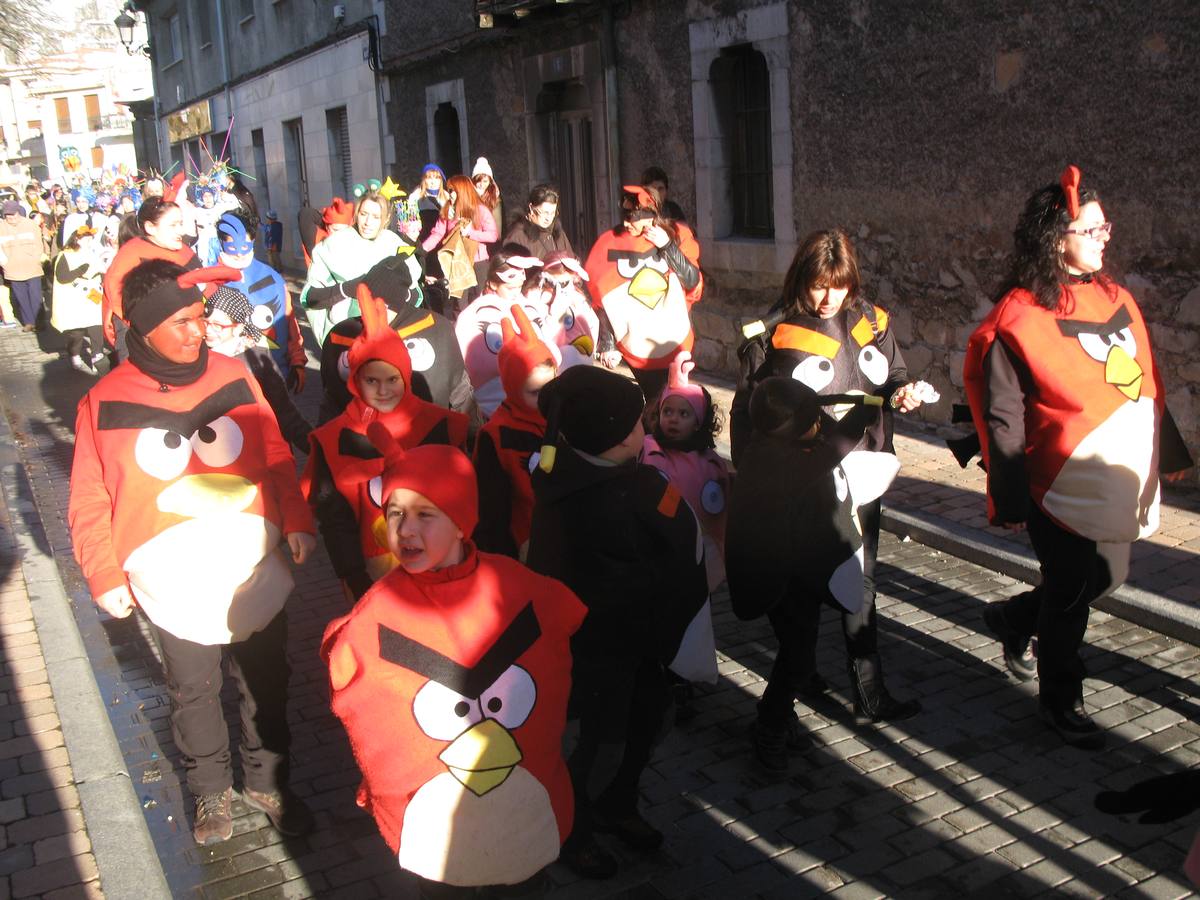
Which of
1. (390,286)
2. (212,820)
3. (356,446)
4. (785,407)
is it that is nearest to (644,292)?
(390,286)

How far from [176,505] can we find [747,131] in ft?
27.1

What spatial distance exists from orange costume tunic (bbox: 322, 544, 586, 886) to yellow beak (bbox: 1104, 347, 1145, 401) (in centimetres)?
217

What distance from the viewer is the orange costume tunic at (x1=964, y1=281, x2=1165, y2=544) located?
3990 mm

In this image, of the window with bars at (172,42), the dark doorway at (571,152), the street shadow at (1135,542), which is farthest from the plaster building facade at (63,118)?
the street shadow at (1135,542)

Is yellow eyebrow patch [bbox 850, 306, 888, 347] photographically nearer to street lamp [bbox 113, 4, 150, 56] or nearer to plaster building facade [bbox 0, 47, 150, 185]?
street lamp [bbox 113, 4, 150, 56]

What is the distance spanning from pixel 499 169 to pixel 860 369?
38.6ft

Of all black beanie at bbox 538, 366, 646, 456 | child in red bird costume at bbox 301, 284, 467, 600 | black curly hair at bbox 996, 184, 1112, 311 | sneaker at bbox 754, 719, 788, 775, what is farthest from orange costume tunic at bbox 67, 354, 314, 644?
black curly hair at bbox 996, 184, 1112, 311

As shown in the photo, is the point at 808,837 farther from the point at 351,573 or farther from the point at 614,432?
the point at 351,573

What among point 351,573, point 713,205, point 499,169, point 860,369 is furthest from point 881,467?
point 499,169

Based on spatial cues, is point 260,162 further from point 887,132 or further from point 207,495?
point 207,495

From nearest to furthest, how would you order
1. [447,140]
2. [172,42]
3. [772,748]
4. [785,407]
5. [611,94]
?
[785,407] < [772,748] < [611,94] < [447,140] < [172,42]

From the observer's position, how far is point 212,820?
155 inches

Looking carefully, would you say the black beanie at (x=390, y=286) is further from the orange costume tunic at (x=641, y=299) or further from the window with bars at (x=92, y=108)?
the window with bars at (x=92, y=108)

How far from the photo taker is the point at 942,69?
8320 millimetres
